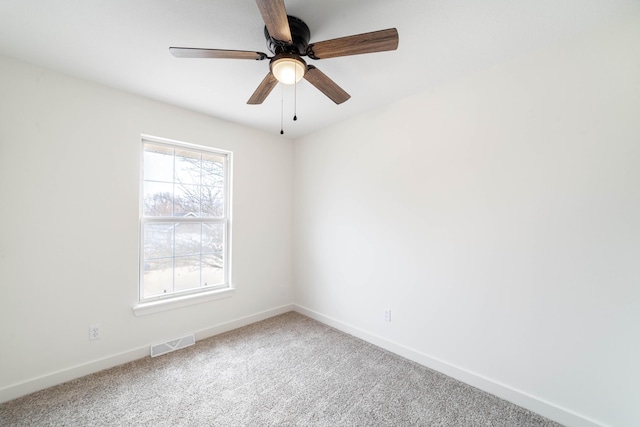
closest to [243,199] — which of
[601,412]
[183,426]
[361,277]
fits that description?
[361,277]

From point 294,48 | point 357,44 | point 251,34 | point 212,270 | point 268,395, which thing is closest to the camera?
point 357,44

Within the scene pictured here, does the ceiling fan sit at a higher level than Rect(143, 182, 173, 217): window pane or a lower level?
higher

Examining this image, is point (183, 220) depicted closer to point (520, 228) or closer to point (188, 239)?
point (188, 239)

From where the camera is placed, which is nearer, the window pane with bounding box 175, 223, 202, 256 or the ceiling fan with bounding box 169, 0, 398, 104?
the ceiling fan with bounding box 169, 0, 398, 104

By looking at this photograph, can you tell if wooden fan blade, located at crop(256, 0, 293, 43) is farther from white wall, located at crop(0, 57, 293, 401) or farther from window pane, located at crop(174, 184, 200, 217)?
window pane, located at crop(174, 184, 200, 217)

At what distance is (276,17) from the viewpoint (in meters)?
1.15

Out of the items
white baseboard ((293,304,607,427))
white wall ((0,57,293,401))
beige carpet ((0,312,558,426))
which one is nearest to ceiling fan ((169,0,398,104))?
white wall ((0,57,293,401))

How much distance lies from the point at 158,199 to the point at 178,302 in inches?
41.8

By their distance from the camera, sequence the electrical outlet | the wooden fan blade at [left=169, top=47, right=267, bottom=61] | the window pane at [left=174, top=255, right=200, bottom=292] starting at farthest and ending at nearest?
the window pane at [left=174, top=255, right=200, bottom=292] < the electrical outlet < the wooden fan blade at [left=169, top=47, right=267, bottom=61]

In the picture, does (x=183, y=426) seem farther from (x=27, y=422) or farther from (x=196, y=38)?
(x=196, y=38)

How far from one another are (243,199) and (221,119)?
0.94m

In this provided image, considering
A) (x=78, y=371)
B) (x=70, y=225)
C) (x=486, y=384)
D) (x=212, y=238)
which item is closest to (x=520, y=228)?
(x=486, y=384)

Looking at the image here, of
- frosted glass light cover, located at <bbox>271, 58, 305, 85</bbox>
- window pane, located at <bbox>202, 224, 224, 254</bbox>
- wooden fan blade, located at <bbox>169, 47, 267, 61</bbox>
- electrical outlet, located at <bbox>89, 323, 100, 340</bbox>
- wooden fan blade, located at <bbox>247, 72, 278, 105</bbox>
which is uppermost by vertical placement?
wooden fan blade, located at <bbox>169, 47, 267, 61</bbox>

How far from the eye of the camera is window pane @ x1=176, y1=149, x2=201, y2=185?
275cm
